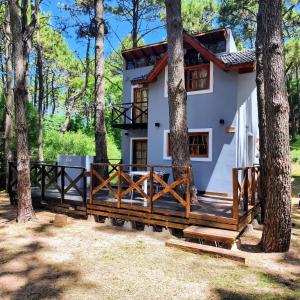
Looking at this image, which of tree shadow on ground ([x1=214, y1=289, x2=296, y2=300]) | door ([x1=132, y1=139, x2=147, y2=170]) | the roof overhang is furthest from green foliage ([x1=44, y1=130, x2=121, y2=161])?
tree shadow on ground ([x1=214, y1=289, x2=296, y2=300])

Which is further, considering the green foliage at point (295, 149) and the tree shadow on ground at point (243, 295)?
the green foliage at point (295, 149)

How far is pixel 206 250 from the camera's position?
4.80 metres

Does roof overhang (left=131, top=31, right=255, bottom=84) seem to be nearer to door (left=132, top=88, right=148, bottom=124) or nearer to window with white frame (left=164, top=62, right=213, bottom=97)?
window with white frame (left=164, top=62, right=213, bottom=97)

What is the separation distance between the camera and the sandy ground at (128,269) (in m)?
3.58

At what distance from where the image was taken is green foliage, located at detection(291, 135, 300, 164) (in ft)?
70.2

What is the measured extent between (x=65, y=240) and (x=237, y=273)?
10.7 feet

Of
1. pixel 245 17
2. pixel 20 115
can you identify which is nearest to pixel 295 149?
pixel 245 17

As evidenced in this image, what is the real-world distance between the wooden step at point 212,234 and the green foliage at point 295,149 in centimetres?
1828

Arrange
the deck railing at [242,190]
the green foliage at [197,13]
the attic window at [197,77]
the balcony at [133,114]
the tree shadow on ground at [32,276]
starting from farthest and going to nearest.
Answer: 1. the green foliage at [197,13]
2. the balcony at [133,114]
3. the attic window at [197,77]
4. the deck railing at [242,190]
5. the tree shadow on ground at [32,276]

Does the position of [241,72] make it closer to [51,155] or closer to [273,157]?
[273,157]

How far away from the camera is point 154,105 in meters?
10.4

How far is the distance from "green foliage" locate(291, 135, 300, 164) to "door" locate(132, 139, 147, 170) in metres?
13.7

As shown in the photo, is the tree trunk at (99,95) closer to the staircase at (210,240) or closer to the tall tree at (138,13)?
the staircase at (210,240)

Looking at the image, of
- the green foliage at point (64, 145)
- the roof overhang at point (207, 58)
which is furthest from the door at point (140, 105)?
the green foliage at point (64, 145)
